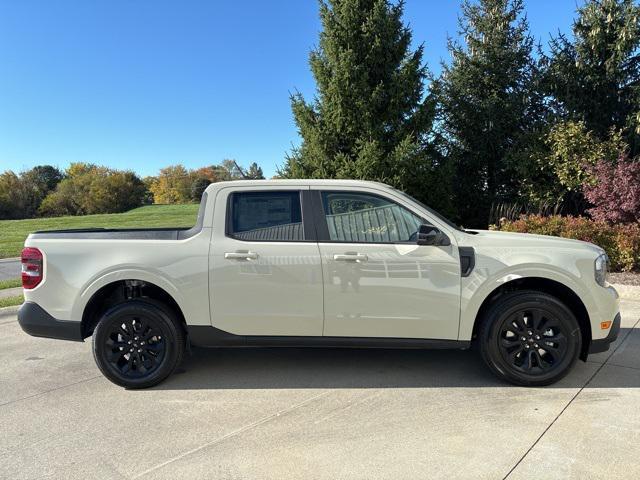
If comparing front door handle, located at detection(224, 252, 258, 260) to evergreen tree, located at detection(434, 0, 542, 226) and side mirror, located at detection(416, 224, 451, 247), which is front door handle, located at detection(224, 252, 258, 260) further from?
evergreen tree, located at detection(434, 0, 542, 226)

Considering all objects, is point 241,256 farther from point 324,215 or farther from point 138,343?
point 138,343

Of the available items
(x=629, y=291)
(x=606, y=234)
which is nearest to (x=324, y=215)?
(x=629, y=291)

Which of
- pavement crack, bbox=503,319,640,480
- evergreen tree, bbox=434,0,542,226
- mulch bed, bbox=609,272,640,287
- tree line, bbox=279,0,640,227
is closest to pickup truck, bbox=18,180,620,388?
pavement crack, bbox=503,319,640,480

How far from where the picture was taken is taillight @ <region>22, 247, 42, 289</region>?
12.9 feet

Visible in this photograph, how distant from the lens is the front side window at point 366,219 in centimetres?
385

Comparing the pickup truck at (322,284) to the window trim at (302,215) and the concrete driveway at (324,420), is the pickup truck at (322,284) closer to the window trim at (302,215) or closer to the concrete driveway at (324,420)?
the window trim at (302,215)

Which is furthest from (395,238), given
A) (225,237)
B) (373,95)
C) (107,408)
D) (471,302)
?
(373,95)

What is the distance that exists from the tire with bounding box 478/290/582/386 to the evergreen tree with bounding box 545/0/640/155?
8675mm

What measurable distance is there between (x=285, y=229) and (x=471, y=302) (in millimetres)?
1658

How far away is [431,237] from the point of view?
3688 mm

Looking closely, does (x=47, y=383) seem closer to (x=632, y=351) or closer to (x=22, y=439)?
(x=22, y=439)

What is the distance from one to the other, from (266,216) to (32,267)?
2059mm

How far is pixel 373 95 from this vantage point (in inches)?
420

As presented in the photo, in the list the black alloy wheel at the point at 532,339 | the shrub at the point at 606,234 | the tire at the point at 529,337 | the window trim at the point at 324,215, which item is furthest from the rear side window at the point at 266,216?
the shrub at the point at 606,234
